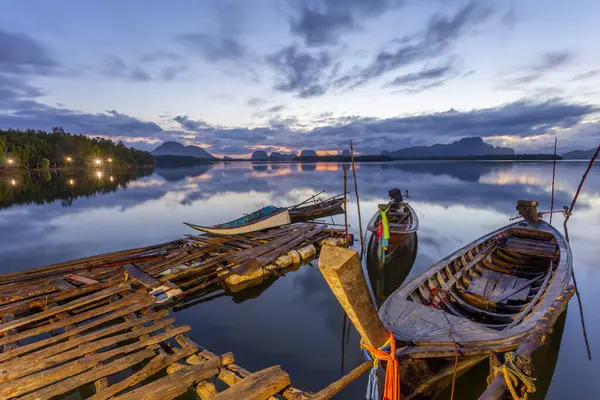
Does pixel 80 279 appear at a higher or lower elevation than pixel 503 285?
higher

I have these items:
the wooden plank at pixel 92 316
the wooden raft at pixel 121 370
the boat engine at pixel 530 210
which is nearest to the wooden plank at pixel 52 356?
the wooden raft at pixel 121 370

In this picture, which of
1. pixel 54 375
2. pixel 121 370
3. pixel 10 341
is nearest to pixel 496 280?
pixel 121 370

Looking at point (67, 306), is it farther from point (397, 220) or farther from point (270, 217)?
point (397, 220)

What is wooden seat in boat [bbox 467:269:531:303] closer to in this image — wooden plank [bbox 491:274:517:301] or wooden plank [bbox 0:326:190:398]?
wooden plank [bbox 491:274:517:301]

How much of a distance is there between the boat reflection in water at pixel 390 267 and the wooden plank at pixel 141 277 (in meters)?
8.07

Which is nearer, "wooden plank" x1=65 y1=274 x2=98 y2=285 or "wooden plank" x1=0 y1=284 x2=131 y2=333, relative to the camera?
"wooden plank" x1=0 y1=284 x2=131 y2=333

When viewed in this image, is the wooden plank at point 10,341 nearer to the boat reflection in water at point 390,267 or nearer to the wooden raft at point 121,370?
the wooden raft at point 121,370

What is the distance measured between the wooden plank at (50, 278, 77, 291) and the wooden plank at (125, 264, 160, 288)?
164 centimetres

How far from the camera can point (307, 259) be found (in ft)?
48.3

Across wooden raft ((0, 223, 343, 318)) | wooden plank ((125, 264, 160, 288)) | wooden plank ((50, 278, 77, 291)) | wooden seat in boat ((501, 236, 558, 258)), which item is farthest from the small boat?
wooden plank ((50, 278, 77, 291))

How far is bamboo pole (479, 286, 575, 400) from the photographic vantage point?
3.67 meters

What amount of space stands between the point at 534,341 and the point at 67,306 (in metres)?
10.9

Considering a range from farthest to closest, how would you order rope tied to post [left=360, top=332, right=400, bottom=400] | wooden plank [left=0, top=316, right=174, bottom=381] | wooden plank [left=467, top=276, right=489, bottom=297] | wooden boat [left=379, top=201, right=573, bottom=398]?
wooden plank [left=467, top=276, right=489, bottom=297] → wooden plank [left=0, top=316, right=174, bottom=381] → wooden boat [left=379, top=201, right=573, bottom=398] → rope tied to post [left=360, top=332, right=400, bottom=400]

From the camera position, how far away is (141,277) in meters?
9.96
